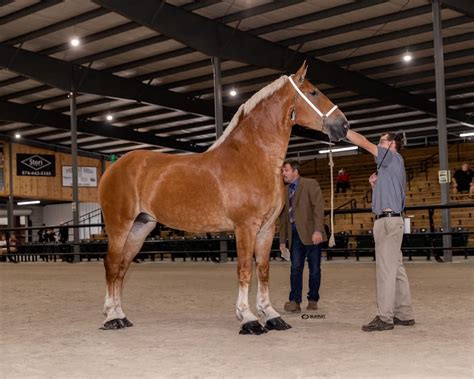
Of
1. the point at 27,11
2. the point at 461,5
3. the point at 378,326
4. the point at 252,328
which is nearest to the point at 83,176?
the point at 27,11

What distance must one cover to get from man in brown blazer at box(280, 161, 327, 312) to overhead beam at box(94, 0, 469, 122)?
970 cm

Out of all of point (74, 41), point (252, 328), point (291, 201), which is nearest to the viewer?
point (252, 328)

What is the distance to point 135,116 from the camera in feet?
99.9

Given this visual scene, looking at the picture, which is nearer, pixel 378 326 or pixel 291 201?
pixel 378 326

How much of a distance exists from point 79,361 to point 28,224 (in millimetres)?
41357

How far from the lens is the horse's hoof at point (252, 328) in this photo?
5363 mm

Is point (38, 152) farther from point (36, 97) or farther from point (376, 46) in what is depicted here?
point (376, 46)

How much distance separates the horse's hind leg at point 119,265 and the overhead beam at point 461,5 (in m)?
12.1

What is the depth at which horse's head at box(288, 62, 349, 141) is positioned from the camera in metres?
5.61

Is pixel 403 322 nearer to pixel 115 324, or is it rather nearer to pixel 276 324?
pixel 276 324

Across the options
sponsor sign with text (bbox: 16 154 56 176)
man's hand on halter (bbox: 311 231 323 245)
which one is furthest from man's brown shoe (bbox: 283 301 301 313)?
sponsor sign with text (bbox: 16 154 56 176)

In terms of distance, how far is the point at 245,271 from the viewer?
5.55 meters

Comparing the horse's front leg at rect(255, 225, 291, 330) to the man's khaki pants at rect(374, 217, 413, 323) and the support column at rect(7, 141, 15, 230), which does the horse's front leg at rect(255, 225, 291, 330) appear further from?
the support column at rect(7, 141, 15, 230)

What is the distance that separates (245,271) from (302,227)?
177 centimetres
